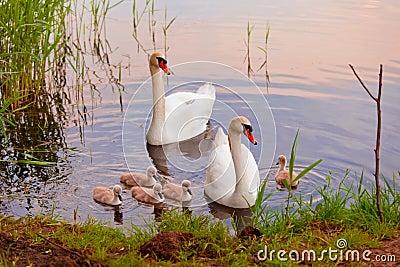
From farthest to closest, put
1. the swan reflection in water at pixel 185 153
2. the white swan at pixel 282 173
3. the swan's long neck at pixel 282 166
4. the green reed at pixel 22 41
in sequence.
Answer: the swan reflection in water at pixel 185 153 < the green reed at pixel 22 41 < the swan's long neck at pixel 282 166 < the white swan at pixel 282 173

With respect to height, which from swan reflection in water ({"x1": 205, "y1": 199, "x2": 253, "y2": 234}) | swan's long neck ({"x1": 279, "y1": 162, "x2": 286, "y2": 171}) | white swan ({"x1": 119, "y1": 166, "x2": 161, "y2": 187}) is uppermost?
swan's long neck ({"x1": 279, "y1": 162, "x2": 286, "y2": 171})

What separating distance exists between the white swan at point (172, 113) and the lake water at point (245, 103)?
Result: 0.69 ft

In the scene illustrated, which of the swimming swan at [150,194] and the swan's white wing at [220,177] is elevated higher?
the swan's white wing at [220,177]

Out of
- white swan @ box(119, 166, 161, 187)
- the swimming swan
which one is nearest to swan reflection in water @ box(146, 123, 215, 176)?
white swan @ box(119, 166, 161, 187)

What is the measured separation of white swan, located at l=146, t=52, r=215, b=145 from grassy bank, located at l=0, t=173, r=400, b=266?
10.9 feet

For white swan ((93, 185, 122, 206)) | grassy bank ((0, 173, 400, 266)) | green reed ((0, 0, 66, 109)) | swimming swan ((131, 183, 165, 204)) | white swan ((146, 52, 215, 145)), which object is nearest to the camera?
grassy bank ((0, 173, 400, 266))

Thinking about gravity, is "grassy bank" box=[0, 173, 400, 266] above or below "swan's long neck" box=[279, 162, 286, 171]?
above

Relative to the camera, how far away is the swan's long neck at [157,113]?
7970mm

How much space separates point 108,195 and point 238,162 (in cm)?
126

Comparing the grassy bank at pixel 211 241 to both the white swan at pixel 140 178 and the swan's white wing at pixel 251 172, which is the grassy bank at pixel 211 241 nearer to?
the swan's white wing at pixel 251 172

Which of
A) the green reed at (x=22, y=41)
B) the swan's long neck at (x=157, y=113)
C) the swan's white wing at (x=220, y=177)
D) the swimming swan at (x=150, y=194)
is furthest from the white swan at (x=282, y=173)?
the green reed at (x=22, y=41)

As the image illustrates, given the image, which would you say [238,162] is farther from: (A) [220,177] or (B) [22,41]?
(B) [22,41]

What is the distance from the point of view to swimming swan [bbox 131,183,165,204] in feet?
20.2

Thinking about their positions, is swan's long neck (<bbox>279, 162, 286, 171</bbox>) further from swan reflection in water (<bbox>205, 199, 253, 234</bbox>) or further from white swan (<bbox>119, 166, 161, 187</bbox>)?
white swan (<bbox>119, 166, 161, 187</bbox>)
